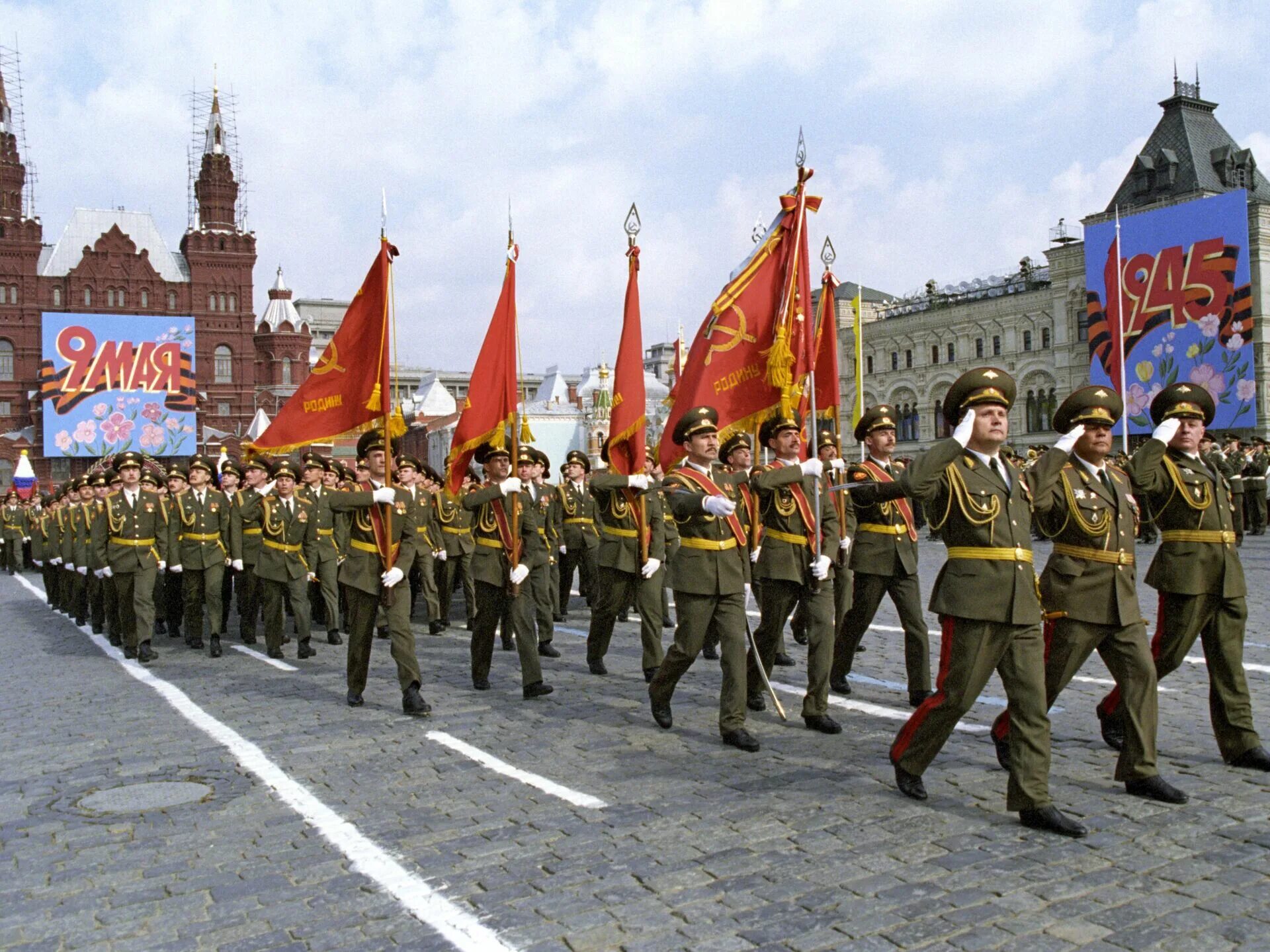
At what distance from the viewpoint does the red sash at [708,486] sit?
Result: 7266 mm

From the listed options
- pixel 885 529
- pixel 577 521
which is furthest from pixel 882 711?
pixel 577 521

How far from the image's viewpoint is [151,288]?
76250 millimetres

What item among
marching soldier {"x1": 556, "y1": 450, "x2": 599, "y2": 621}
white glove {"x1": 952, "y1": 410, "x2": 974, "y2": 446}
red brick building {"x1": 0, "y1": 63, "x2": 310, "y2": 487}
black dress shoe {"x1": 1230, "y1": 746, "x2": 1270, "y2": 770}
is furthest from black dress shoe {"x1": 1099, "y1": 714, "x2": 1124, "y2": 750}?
red brick building {"x1": 0, "y1": 63, "x2": 310, "y2": 487}

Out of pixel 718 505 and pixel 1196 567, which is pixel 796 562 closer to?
pixel 718 505

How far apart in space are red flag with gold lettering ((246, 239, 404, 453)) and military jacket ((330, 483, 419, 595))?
663 mm

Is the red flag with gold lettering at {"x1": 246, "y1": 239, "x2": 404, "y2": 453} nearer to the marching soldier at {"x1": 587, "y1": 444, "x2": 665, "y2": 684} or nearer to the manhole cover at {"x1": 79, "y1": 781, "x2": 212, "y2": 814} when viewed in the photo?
the marching soldier at {"x1": 587, "y1": 444, "x2": 665, "y2": 684}

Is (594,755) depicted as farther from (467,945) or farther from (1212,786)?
(1212,786)

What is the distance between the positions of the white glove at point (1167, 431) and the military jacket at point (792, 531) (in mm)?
2036

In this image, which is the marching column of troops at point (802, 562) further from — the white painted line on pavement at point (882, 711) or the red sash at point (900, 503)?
the white painted line on pavement at point (882, 711)

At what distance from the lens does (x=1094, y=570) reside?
18.4 feet

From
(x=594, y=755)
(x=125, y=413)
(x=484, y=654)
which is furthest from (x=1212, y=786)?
(x=125, y=413)

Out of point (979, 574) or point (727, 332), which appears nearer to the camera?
point (979, 574)

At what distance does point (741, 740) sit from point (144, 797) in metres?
3.26

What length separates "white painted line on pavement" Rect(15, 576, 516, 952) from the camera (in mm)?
4145
